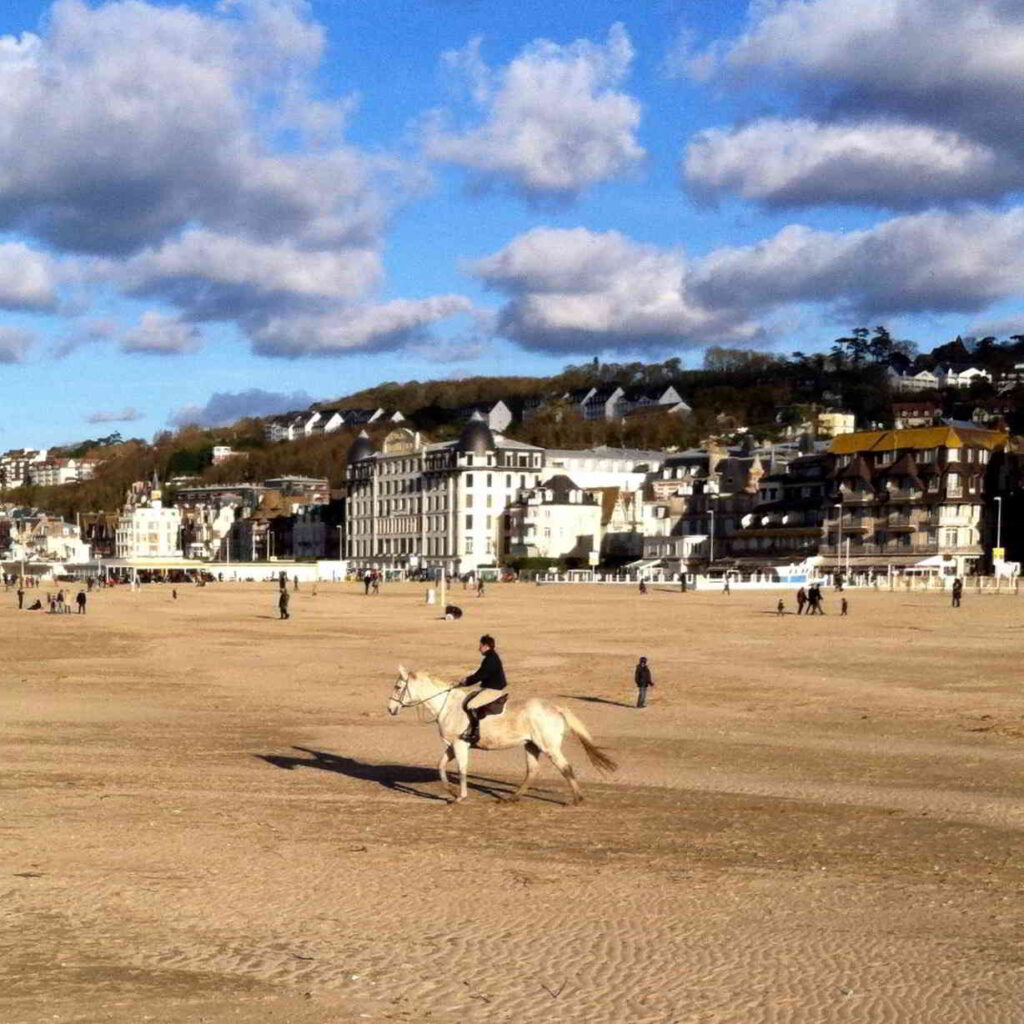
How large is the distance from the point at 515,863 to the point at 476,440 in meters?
125

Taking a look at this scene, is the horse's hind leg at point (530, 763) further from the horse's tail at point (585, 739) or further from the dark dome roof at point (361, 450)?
the dark dome roof at point (361, 450)

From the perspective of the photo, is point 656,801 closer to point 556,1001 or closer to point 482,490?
point 556,1001

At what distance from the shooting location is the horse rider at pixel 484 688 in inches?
544

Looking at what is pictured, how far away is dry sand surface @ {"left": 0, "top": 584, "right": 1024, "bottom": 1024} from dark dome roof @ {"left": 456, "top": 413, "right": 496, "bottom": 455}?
359 ft

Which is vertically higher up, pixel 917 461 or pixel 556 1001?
pixel 917 461

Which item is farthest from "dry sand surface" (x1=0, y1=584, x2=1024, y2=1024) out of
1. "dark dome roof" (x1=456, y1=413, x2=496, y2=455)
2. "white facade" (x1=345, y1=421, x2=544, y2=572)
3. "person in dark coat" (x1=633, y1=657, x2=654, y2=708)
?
"dark dome roof" (x1=456, y1=413, x2=496, y2=455)

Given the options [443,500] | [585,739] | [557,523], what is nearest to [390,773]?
[585,739]

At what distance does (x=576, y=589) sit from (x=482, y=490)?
155 ft

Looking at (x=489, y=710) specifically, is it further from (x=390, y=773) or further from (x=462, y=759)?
(x=390, y=773)

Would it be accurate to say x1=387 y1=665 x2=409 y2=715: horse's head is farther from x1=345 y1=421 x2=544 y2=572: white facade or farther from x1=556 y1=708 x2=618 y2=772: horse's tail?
x1=345 y1=421 x2=544 y2=572: white facade

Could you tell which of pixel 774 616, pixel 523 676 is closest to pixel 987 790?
pixel 523 676

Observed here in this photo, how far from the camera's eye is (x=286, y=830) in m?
12.7

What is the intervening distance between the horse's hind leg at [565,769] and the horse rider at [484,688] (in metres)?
0.81

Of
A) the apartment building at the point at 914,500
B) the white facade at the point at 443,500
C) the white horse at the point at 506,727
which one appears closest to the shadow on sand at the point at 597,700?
the white horse at the point at 506,727
